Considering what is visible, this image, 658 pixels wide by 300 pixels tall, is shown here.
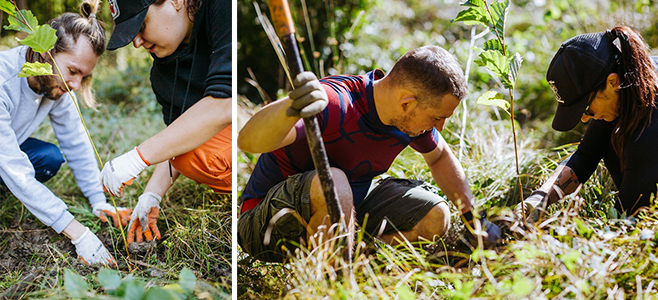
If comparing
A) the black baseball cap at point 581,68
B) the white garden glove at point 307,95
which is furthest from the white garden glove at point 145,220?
the black baseball cap at point 581,68

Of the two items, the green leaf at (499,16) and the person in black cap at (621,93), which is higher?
the green leaf at (499,16)

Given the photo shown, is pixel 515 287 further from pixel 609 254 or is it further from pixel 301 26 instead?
pixel 301 26

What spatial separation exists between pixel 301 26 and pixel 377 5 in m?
0.86

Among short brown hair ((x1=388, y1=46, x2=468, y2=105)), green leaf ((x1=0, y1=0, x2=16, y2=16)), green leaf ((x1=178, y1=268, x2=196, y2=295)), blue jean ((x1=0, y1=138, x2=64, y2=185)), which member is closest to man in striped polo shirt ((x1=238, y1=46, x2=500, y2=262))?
short brown hair ((x1=388, y1=46, x2=468, y2=105))

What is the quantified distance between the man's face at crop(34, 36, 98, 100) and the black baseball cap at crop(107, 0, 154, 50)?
11.6 inches

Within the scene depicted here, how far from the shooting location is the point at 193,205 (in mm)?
2605

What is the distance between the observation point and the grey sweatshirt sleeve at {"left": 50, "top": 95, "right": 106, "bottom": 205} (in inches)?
93.9

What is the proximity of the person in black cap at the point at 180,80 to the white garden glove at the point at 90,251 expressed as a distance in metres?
0.16

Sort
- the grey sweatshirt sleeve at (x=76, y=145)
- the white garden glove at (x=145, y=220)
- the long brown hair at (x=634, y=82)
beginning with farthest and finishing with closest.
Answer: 1. the grey sweatshirt sleeve at (x=76, y=145)
2. the white garden glove at (x=145, y=220)
3. the long brown hair at (x=634, y=82)

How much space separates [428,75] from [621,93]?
0.79 meters

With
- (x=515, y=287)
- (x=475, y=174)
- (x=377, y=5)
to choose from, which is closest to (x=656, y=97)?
(x=475, y=174)

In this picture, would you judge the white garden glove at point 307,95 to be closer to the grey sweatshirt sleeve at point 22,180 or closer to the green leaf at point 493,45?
the green leaf at point 493,45

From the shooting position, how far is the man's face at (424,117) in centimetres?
184

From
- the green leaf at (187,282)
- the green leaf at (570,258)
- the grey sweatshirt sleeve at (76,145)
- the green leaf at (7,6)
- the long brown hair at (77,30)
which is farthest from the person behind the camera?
the grey sweatshirt sleeve at (76,145)
